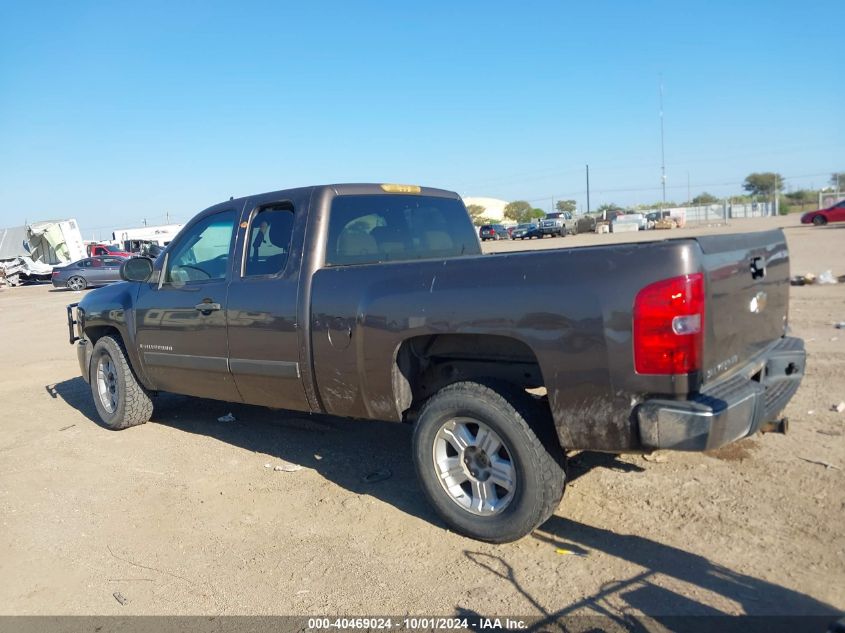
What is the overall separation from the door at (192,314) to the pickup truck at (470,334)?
0.02 meters

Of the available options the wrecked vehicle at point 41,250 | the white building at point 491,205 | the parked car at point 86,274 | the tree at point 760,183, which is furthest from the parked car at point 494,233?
the white building at point 491,205

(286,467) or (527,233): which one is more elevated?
(527,233)

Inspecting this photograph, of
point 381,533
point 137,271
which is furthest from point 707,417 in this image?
point 137,271

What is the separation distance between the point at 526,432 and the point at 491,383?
381 mm

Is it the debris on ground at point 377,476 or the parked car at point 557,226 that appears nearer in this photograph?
the debris on ground at point 377,476

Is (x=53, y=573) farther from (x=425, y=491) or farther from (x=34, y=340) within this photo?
(x=34, y=340)

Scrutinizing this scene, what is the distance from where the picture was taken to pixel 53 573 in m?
3.92

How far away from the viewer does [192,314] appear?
539cm

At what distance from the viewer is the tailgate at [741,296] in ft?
10.8

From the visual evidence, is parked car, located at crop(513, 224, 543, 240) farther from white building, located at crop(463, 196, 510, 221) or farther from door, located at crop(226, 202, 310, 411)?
white building, located at crop(463, 196, 510, 221)

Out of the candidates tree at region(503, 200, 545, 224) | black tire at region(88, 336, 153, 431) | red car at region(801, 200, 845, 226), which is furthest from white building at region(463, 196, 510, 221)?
black tire at region(88, 336, 153, 431)

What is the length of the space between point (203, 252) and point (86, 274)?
91.0 ft

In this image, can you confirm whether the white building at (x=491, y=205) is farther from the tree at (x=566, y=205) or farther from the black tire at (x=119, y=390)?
the black tire at (x=119, y=390)

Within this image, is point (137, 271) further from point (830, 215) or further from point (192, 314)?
point (830, 215)
